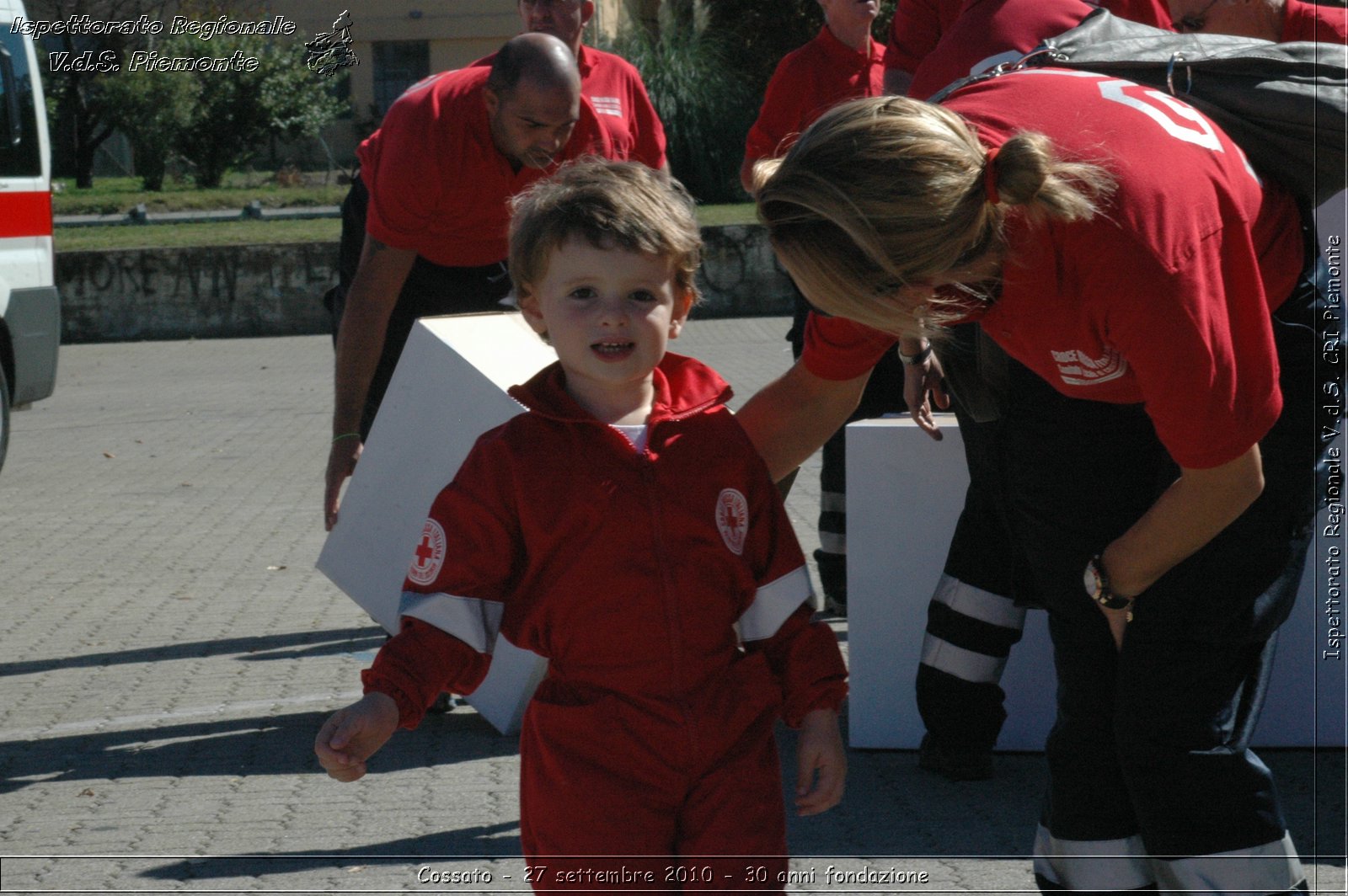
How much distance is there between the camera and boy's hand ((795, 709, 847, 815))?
7.06 ft

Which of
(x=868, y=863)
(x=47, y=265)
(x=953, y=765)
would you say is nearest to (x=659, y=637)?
(x=868, y=863)

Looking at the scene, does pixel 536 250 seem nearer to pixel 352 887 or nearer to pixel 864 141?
pixel 864 141

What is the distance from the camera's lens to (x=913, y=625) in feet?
12.5

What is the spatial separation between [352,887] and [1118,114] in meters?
2.23

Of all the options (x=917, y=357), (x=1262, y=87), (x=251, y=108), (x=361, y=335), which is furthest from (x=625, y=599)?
(x=251, y=108)

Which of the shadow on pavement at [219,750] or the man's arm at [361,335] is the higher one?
the man's arm at [361,335]

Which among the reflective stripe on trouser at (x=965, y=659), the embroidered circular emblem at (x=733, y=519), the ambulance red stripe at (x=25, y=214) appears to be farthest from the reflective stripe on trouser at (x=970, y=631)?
the ambulance red stripe at (x=25, y=214)

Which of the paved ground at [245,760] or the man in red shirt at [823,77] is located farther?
the man in red shirt at [823,77]

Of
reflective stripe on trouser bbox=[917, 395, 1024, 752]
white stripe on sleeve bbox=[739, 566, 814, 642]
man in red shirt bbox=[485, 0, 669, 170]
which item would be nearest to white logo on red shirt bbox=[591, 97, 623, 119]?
man in red shirt bbox=[485, 0, 669, 170]

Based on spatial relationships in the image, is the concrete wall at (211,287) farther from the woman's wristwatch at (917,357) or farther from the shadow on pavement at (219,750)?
the woman's wristwatch at (917,357)

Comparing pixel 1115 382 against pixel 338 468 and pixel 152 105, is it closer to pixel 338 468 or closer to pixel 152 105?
pixel 338 468

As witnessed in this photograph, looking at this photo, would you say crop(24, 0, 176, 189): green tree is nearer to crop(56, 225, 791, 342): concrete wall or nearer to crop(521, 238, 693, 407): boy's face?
crop(56, 225, 791, 342): concrete wall

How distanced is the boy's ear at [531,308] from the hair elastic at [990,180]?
72cm

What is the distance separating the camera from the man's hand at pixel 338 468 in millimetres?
3994
